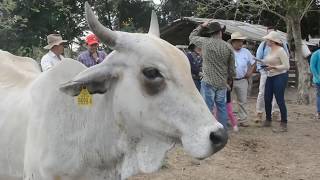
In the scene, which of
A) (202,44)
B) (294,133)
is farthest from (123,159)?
(294,133)

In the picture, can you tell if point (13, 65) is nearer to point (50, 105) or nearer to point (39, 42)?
point (50, 105)

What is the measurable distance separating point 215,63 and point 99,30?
4.90 meters

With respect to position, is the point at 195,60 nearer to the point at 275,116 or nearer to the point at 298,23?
the point at 275,116

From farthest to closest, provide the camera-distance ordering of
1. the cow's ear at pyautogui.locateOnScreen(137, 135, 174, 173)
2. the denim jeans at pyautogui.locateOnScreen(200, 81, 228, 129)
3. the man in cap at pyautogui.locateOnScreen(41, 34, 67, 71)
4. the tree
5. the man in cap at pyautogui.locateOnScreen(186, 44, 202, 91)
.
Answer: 1. the tree
2. the man in cap at pyautogui.locateOnScreen(186, 44, 202, 91)
3. the denim jeans at pyautogui.locateOnScreen(200, 81, 228, 129)
4. the man in cap at pyautogui.locateOnScreen(41, 34, 67, 71)
5. the cow's ear at pyautogui.locateOnScreen(137, 135, 174, 173)

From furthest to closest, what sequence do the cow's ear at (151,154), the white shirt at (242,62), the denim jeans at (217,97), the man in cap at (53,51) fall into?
the white shirt at (242,62) < the denim jeans at (217,97) < the man in cap at (53,51) < the cow's ear at (151,154)

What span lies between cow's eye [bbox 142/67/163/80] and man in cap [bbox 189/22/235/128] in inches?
185

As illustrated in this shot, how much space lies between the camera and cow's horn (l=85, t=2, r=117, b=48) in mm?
2945

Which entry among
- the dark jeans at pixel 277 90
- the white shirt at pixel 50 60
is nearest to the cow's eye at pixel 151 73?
the white shirt at pixel 50 60

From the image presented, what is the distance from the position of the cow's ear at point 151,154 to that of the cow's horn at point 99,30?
24.5 inches

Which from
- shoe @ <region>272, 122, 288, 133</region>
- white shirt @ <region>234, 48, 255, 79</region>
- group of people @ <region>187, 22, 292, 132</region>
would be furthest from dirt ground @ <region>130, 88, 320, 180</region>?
white shirt @ <region>234, 48, 255, 79</region>

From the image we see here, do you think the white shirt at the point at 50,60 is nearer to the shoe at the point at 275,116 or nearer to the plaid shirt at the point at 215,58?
the plaid shirt at the point at 215,58

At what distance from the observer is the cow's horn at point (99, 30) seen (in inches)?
116

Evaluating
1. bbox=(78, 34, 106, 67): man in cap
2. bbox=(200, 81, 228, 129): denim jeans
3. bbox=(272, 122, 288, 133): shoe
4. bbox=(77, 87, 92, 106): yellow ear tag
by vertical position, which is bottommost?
bbox=(272, 122, 288, 133): shoe

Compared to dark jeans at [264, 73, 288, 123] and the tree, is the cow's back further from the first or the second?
the tree
